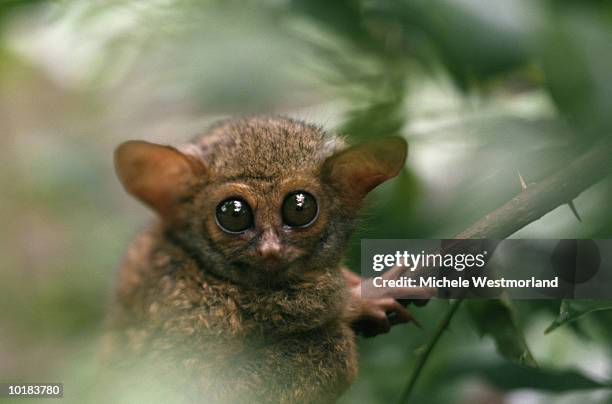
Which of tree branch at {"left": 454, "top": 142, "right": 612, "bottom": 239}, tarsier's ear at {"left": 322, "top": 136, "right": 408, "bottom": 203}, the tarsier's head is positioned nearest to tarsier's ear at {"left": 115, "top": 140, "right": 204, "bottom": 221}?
the tarsier's head

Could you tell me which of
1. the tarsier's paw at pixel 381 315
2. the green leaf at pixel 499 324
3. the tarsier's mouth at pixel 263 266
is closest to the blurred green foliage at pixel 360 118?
the green leaf at pixel 499 324

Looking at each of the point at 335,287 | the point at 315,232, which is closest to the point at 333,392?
the point at 335,287

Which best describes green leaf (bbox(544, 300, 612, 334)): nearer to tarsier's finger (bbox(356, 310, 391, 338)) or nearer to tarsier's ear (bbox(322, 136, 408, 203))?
tarsier's finger (bbox(356, 310, 391, 338))

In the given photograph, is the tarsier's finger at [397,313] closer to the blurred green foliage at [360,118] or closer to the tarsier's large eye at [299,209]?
the blurred green foliage at [360,118]

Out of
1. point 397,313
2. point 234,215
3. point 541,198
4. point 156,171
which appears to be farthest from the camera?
point 156,171

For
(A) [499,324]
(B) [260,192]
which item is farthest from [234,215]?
(A) [499,324]

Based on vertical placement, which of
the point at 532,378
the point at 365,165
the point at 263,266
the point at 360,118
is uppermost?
the point at 360,118

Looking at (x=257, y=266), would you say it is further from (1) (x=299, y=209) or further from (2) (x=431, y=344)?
(2) (x=431, y=344)
